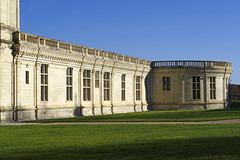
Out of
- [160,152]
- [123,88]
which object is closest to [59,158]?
[160,152]

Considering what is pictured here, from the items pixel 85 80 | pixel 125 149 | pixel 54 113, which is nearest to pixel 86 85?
pixel 85 80

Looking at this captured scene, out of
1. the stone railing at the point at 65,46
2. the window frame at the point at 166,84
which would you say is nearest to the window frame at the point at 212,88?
the window frame at the point at 166,84

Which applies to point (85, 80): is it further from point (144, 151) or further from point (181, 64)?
point (144, 151)

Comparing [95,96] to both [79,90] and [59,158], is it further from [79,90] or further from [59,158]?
[59,158]

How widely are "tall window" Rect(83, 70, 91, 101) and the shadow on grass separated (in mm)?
28860

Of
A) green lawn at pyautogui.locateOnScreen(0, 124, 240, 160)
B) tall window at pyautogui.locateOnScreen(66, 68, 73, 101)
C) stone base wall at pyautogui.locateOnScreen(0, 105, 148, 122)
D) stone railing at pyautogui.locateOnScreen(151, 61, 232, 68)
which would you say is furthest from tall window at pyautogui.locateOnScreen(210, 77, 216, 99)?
green lawn at pyautogui.locateOnScreen(0, 124, 240, 160)

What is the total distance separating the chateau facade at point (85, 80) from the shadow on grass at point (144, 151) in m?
19.2

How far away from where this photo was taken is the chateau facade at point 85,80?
33.0 m

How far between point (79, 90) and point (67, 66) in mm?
3115

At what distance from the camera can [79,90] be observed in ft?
138

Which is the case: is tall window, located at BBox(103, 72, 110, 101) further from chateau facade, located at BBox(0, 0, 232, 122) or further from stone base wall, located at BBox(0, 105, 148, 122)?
stone base wall, located at BBox(0, 105, 148, 122)

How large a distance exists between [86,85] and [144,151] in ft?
103

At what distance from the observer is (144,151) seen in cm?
1243

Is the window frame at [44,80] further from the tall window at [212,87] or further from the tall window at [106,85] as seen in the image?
the tall window at [212,87]
